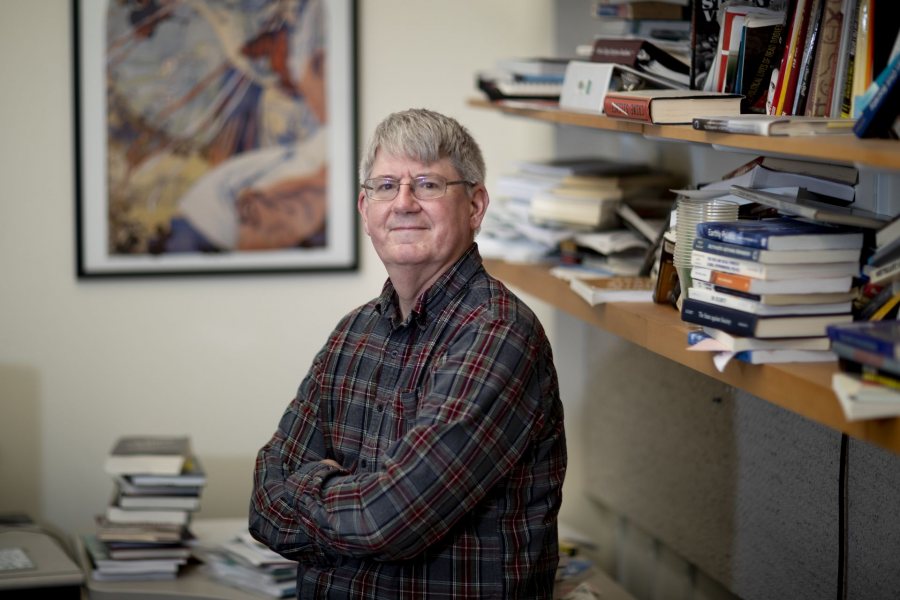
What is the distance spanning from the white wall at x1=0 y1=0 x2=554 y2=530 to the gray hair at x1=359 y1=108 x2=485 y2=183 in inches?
57.2

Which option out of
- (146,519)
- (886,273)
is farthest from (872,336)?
(146,519)

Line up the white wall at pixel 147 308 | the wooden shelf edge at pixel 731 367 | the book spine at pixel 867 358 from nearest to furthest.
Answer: the book spine at pixel 867 358, the wooden shelf edge at pixel 731 367, the white wall at pixel 147 308

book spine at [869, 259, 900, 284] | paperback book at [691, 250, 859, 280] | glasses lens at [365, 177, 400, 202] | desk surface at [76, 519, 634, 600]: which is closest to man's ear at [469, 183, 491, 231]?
glasses lens at [365, 177, 400, 202]

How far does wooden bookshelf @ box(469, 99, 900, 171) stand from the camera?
136cm

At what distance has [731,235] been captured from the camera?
5.58 feet

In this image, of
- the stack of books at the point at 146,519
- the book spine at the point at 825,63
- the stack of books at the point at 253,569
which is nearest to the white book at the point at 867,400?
the book spine at the point at 825,63

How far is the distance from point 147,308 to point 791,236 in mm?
2165

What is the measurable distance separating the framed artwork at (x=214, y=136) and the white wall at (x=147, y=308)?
0.18ft

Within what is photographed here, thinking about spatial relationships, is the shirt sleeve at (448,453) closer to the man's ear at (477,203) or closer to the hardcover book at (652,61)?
the man's ear at (477,203)

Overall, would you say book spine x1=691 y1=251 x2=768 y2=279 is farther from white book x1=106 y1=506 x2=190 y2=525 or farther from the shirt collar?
white book x1=106 y1=506 x2=190 y2=525

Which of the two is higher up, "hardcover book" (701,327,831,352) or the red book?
the red book

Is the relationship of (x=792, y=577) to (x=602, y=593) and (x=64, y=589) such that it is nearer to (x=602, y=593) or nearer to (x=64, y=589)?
(x=602, y=593)

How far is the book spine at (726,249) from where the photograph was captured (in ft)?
5.40

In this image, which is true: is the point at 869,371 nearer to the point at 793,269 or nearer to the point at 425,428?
the point at 793,269
